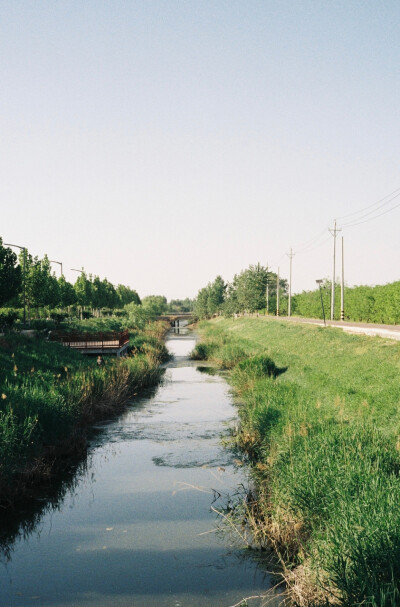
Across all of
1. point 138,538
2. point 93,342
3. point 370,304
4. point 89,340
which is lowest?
point 138,538

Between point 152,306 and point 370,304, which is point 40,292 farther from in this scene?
point 152,306

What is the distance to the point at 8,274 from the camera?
36.8 metres

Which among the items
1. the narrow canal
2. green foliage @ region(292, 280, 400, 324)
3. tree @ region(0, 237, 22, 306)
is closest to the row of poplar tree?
tree @ region(0, 237, 22, 306)

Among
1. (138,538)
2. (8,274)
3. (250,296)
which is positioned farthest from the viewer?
(250,296)

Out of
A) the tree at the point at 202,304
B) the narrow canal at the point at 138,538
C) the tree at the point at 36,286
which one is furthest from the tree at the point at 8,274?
the tree at the point at 202,304

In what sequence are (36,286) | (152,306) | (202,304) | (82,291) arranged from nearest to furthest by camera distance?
(36,286) < (82,291) < (152,306) < (202,304)

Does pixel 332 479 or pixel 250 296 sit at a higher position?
pixel 250 296

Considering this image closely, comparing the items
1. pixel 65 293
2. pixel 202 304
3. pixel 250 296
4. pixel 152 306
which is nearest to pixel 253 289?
pixel 250 296

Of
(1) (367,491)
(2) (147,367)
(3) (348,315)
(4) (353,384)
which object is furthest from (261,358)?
(3) (348,315)

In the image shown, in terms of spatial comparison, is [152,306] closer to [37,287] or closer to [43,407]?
[37,287]

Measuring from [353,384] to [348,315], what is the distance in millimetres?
40035

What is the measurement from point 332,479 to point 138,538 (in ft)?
13.0

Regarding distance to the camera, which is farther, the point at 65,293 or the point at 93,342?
the point at 65,293

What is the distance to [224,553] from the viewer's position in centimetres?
909
